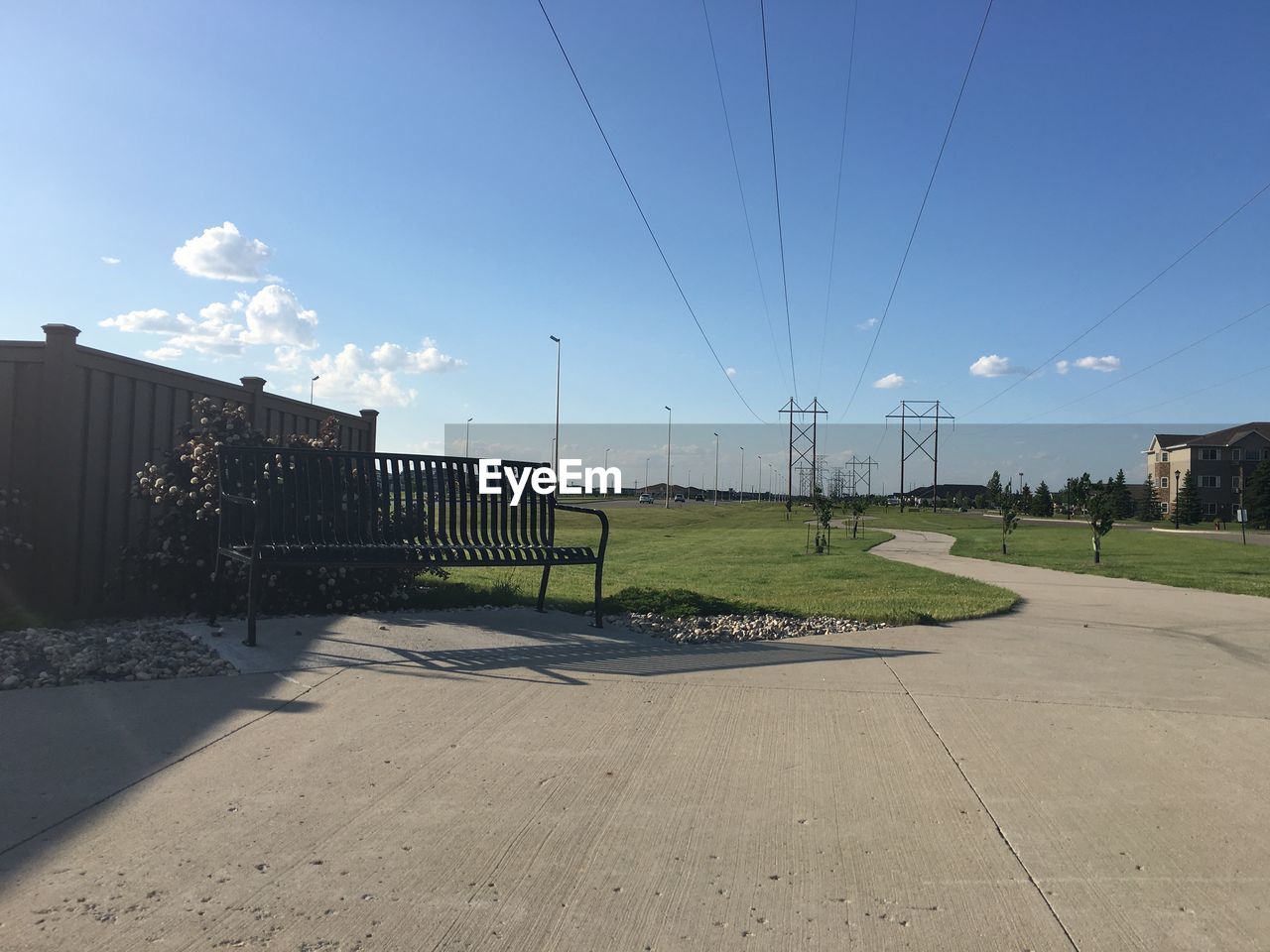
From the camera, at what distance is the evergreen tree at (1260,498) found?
7006 cm

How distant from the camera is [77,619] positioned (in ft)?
22.6

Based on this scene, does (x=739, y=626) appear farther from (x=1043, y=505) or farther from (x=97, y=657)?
(x=1043, y=505)

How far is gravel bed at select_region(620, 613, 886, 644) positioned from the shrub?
2465mm

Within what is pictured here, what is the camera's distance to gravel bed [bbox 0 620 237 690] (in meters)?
5.19

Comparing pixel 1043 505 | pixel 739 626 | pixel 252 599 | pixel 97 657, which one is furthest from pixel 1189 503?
pixel 97 657

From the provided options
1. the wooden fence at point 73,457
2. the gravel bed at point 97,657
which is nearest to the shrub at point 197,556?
the wooden fence at point 73,457

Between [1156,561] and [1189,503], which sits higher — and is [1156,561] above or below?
below

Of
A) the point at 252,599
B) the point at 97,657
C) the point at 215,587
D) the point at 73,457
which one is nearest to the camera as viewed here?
the point at 97,657

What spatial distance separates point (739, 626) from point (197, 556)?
176 inches

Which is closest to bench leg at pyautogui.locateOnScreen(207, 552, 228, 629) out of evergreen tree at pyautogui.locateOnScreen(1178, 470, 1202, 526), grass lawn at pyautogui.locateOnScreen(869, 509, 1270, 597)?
grass lawn at pyautogui.locateOnScreen(869, 509, 1270, 597)

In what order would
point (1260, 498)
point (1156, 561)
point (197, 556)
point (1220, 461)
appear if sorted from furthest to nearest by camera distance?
point (1220, 461) → point (1260, 498) → point (1156, 561) → point (197, 556)

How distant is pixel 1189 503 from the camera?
257 ft

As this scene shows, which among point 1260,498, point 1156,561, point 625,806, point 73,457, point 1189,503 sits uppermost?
point 1260,498

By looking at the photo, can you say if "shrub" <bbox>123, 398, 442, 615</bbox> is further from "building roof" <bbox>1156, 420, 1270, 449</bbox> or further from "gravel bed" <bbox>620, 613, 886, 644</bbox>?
"building roof" <bbox>1156, 420, 1270, 449</bbox>
